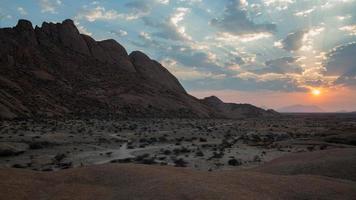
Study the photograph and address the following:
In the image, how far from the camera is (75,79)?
95.1 m

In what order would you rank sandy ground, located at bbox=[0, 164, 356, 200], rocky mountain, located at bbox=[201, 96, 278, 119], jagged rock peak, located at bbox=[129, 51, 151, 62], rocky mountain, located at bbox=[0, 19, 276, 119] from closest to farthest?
1. sandy ground, located at bbox=[0, 164, 356, 200]
2. rocky mountain, located at bbox=[0, 19, 276, 119]
3. jagged rock peak, located at bbox=[129, 51, 151, 62]
4. rocky mountain, located at bbox=[201, 96, 278, 119]

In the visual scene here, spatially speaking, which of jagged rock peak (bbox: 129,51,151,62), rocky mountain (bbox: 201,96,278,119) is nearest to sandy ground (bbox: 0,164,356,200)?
jagged rock peak (bbox: 129,51,151,62)

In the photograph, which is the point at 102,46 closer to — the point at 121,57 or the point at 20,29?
the point at 121,57

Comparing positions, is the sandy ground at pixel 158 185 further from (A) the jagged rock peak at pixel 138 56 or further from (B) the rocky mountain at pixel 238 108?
(B) the rocky mountain at pixel 238 108

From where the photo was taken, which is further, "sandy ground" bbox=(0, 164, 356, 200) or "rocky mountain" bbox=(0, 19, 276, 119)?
"rocky mountain" bbox=(0, 19, 276, 119)

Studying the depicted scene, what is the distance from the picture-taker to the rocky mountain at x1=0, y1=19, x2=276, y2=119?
7294cm

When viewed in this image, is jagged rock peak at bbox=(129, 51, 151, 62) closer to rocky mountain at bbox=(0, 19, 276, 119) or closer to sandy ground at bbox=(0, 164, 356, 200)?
rocky mountain at bbox=(0, 19, 276, 119)

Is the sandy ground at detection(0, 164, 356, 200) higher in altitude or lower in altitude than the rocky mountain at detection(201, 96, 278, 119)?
lower

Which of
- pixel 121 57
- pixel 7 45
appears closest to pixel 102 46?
pixel 121 57

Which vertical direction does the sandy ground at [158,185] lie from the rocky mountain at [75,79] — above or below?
below

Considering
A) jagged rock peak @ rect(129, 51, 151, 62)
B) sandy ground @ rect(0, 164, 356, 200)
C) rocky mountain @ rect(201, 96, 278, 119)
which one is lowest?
sandy ground @ rect(0, 164, 356, 200)

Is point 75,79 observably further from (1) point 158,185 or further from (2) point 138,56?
(1) point 158,185

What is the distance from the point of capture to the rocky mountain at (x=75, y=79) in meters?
72.9

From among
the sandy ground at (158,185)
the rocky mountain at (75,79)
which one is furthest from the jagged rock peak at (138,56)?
the sandy ground at (158,185)
